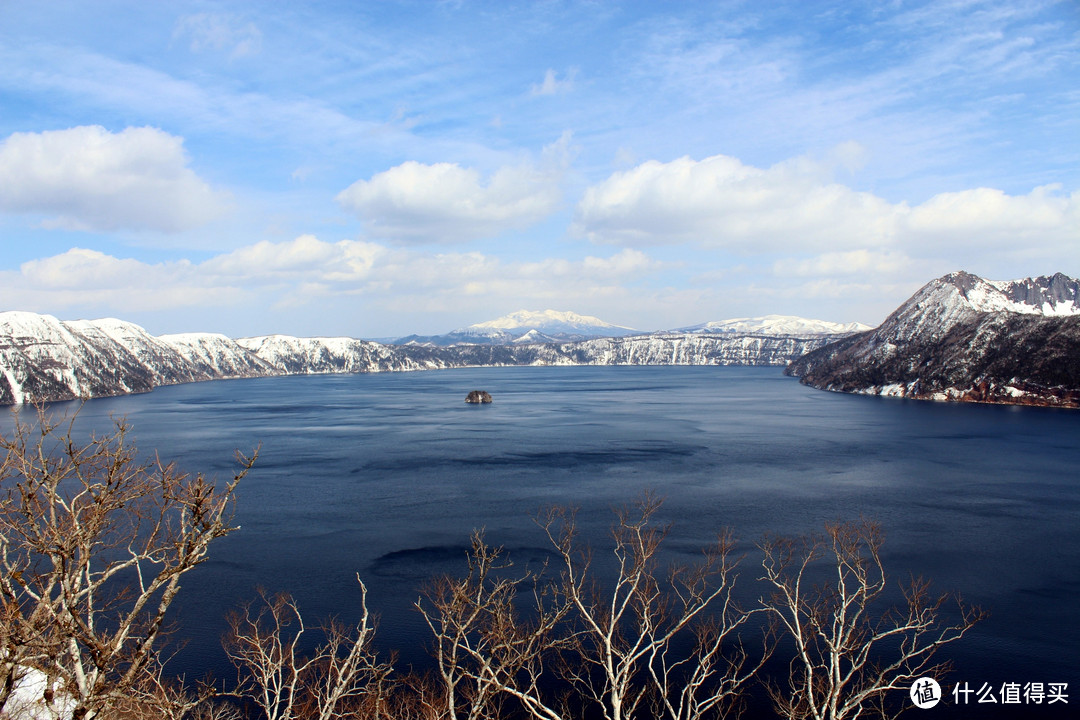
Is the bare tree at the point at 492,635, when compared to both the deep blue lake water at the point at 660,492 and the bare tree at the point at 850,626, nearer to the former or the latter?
the deep blue lake water at the point at 660,492

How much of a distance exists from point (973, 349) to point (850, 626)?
365 feet

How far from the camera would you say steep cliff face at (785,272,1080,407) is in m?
96.8

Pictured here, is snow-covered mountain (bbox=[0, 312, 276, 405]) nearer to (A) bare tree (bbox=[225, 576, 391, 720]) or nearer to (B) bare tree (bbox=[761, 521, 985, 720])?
(A) bare tree (bbox=[225, 576, 391, 720])

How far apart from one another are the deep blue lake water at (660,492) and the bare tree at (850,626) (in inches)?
56.0

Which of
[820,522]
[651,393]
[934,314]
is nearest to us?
[820,522]

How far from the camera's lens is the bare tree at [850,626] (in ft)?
62.8

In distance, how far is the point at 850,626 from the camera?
19812mm

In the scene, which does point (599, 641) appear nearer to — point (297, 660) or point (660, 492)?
point (297, 660)

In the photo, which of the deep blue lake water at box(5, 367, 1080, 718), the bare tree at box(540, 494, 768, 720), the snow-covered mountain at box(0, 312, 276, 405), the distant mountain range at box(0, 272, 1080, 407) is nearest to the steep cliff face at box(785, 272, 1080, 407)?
the distant mountain range at box(0, 272, 1080, 407)

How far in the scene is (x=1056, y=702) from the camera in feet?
69.4

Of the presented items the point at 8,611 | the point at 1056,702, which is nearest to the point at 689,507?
the point at 1056,702

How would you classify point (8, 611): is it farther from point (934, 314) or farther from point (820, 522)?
point (934, 314)

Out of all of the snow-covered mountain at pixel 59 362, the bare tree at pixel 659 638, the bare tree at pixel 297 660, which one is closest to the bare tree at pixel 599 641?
the bare tree at pixel 659 638

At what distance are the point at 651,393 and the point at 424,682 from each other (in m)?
125
